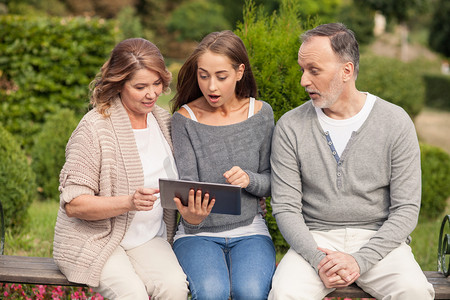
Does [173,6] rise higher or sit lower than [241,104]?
higher

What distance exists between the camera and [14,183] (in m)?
5.07

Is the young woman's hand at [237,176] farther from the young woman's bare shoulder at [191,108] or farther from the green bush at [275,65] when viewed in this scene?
the green bush at [275,65]

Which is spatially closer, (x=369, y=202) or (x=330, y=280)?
(x=330, y=280)

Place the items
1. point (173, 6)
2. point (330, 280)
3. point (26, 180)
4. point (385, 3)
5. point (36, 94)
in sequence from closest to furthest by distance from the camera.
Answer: point (330, 280) → point (26, 180) → point (36, 94) → point (385, 3) → point (173, 6)

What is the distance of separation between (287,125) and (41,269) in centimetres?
154

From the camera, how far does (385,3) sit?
17.7 meters

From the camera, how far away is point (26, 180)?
5.22m

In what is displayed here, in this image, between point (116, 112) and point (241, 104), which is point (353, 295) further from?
point (116, 112)

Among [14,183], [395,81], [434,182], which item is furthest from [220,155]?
[395,81]

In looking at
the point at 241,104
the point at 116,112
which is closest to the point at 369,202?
the point at 241,104

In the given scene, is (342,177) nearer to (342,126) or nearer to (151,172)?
(342,126)

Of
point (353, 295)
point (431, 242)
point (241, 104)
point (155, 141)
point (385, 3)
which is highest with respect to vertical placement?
point (385, 3)

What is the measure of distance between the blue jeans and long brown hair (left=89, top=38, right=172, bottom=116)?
0.87 m

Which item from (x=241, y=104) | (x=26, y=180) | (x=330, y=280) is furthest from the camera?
(x=26, y=180)
